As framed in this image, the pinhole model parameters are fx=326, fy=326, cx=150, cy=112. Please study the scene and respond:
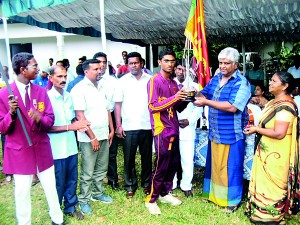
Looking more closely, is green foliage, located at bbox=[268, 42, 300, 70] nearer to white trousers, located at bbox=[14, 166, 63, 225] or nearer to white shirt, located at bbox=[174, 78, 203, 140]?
white shirt, located at bbox=[174, 78, 203, 140]

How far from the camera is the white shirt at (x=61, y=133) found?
3.33 m

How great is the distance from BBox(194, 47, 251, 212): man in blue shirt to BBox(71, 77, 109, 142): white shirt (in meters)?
1.07

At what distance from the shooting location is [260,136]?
3.53 m

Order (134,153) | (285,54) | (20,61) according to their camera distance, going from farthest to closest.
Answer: (285,54) → (134,153) → (20,61)

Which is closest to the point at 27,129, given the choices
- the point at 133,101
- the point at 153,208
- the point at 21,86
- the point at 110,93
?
the point at 21,86

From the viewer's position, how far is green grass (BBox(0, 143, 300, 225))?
3.62 m

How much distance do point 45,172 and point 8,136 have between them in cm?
49

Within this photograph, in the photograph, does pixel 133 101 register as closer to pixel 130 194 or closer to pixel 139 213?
pixel 130 194

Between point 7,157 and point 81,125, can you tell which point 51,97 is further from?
point 7,157

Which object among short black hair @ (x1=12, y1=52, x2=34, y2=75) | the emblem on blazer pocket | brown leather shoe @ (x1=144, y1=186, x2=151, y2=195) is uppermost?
short black hair @ (x1=12, y1=52, x2=34, y2=75)

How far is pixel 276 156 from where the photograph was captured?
3398 millimetres

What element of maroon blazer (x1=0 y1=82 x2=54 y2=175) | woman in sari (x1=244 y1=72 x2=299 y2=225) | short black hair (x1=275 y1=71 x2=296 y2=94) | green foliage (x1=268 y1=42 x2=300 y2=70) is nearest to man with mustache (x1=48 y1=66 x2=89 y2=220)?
maroon blazer (x1=0 y1=82 x2=54 y2=175)

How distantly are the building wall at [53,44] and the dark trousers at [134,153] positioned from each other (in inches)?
446

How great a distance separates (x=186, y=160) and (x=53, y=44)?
1476 cm
